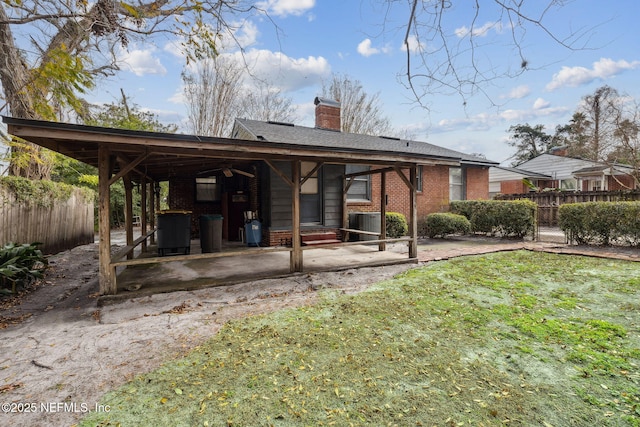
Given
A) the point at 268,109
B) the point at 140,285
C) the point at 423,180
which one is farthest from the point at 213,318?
the point at 268,109

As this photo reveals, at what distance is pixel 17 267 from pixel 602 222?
13.9 metres

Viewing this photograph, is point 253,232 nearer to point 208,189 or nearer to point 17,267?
point 208,189

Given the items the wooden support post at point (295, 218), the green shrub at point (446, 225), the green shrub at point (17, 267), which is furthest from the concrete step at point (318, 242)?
the green shrub at point (17, 267)

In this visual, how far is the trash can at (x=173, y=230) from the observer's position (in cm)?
744

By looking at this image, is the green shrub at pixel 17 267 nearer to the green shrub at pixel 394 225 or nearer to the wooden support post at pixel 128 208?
the wooden support post at pixel 128 208

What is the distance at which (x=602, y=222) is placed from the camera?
9.00 meters

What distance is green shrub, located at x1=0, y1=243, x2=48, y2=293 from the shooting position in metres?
5.39

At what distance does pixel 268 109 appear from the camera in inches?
930

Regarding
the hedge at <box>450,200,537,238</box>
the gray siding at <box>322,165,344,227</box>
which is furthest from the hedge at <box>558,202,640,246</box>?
the gray siding at <box>322,165,344,227</box>

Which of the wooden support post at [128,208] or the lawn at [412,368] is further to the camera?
the wooden support post at [128,208]

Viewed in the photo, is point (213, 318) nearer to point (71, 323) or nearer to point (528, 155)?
point (71, 323)

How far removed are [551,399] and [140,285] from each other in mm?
5701

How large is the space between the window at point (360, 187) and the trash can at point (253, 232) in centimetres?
384

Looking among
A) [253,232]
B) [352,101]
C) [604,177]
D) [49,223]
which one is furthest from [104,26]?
[604,177]
